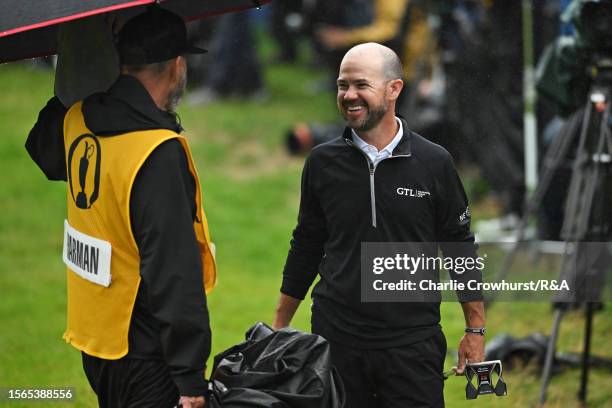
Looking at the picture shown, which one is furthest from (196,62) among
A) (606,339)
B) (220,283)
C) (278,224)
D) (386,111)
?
(386,111)

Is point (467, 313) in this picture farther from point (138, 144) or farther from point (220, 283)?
point (220, 283)

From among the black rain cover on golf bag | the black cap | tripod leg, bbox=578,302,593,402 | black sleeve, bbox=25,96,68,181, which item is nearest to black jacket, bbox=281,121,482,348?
the black rain cover on golf bag

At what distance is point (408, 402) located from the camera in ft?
13.0

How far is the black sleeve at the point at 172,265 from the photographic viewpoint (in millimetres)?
3305

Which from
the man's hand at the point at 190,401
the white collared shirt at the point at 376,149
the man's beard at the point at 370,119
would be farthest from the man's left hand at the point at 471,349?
the man's hand at the point at 190,401

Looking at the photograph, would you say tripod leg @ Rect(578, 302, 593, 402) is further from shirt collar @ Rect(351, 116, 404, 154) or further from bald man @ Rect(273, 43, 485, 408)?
shirt collar @ Rect(351, 116, 404, 154)

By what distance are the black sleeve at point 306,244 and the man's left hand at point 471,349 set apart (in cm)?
68

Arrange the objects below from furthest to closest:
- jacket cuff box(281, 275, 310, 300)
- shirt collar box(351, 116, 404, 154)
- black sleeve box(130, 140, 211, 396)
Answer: jacket cuff box(281, 275, 310, 300)
shirt collar box(351, 116, 404, 154)
black sleeve box(130, 140, 211, 396)

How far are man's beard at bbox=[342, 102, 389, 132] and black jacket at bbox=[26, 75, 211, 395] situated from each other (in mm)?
771

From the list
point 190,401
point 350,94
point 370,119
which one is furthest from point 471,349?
point 190,401

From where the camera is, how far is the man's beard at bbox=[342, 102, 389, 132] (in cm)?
395

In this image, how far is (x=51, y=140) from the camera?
3912mm

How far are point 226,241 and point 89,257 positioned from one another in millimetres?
5973

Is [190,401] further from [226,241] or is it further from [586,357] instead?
[226,241]
